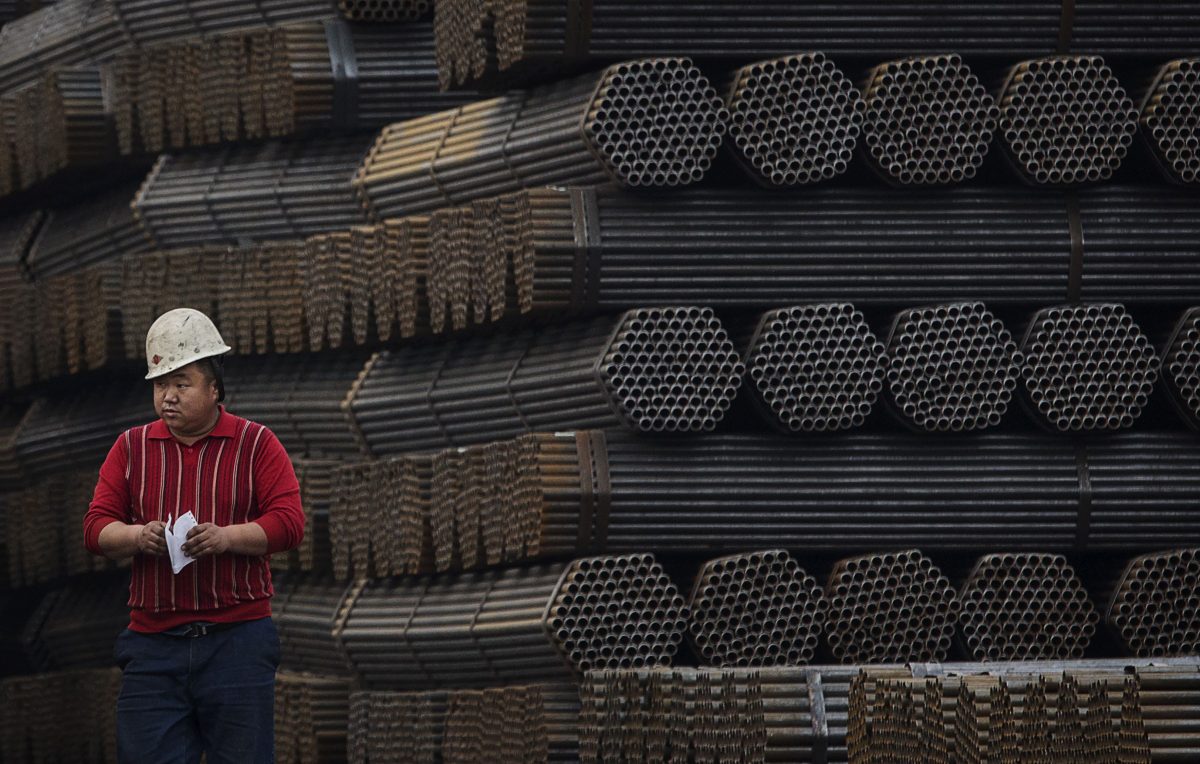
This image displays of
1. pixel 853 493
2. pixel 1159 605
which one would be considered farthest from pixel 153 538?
pixel 1159 605

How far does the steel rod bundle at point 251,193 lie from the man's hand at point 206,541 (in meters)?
6.54

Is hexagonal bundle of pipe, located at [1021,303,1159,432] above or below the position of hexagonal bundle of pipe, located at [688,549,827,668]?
above

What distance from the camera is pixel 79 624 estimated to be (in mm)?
16547

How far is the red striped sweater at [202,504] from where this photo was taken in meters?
8.24

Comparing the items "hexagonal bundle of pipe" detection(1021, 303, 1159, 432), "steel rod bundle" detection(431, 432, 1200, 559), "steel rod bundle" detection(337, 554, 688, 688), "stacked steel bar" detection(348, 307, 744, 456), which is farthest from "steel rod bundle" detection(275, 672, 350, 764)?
"hexagonal bundle of pipe" detection(1021, 303, 1159, 432)

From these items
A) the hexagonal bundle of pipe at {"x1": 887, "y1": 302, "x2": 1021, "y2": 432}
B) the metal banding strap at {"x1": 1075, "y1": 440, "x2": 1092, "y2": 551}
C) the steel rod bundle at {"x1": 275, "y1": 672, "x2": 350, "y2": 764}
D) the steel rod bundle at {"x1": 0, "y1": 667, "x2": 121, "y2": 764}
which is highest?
the hexagonal bundle of pipe at {"x1": 887, "y1": 302, "x2": 1021, "y2": 432}

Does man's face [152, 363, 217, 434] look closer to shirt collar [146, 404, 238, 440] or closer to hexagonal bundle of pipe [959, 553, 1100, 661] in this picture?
shirt collar [146, 404, 238, 440]

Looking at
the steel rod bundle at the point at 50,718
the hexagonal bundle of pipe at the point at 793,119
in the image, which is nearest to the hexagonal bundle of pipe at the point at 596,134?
the hexagonal bundle of pipe at the point at 793,119

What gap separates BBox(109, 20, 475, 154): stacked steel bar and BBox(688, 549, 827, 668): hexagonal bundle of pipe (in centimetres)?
462

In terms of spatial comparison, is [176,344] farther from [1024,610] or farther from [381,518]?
[1024,610]

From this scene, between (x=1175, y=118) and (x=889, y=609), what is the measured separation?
2.98 metres

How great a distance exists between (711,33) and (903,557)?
2.87 m

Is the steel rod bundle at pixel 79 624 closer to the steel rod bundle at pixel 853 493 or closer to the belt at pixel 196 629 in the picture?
the steel rod bundle at pixel 853 493

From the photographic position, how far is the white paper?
813 cm
